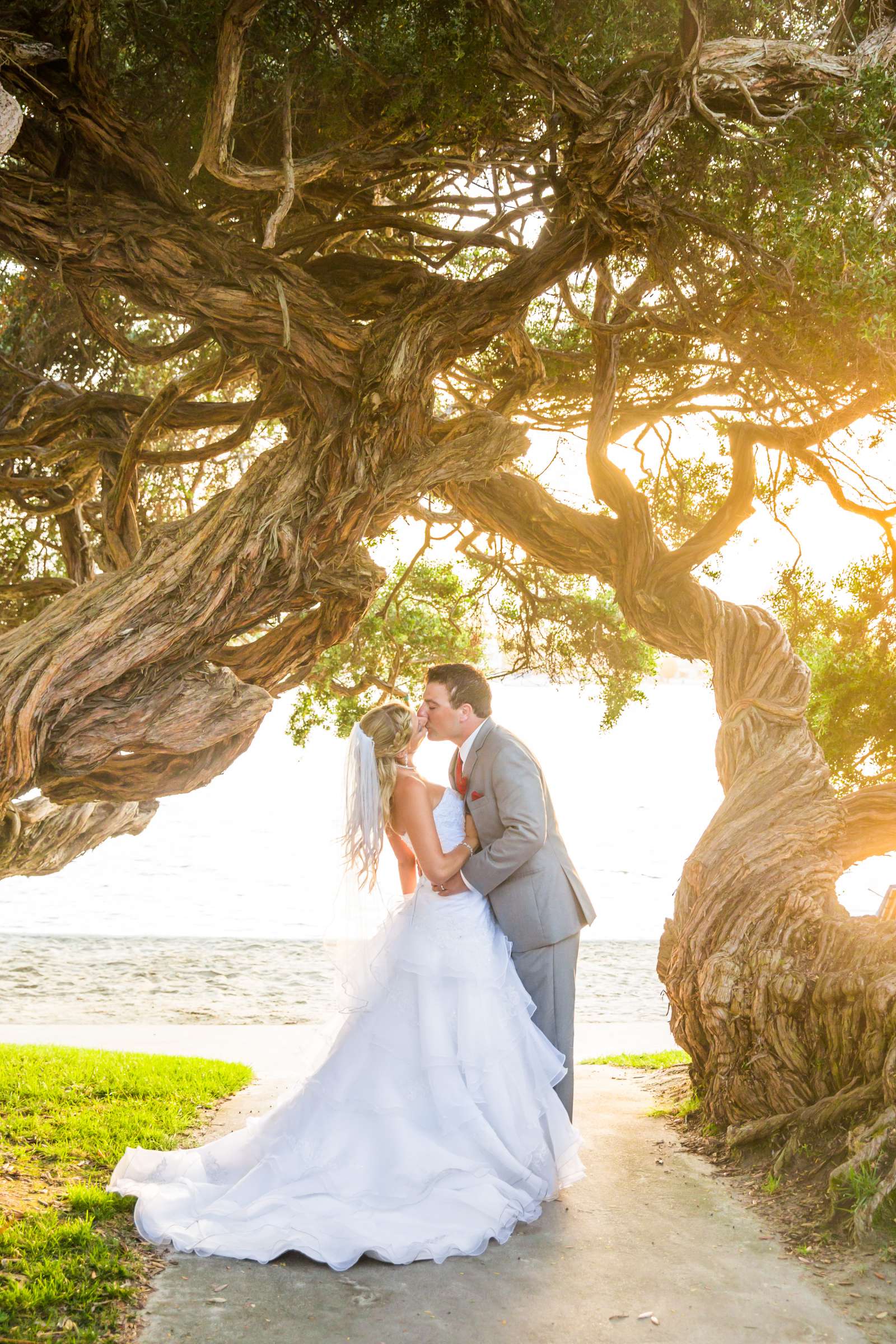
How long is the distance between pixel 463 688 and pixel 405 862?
816mm

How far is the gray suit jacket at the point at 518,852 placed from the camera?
4688mm

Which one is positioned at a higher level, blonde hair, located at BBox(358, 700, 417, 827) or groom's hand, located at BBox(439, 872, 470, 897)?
blonde hair, located at BBox(358, 700, 417, 827)

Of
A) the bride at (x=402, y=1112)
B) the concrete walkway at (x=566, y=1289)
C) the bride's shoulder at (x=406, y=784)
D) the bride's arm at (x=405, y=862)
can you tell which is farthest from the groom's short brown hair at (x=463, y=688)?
the concrete walkway at (x=566, y=1289)

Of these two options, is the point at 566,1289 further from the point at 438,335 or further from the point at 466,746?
the point at 438,335

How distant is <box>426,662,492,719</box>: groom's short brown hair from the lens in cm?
490

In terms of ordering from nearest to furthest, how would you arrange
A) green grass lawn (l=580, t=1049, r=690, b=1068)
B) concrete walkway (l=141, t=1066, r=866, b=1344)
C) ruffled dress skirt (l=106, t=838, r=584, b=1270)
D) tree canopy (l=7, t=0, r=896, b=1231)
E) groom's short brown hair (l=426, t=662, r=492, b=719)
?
concrete walkway (l=141, t=1066, r=866, b=1344) → ruffled dress skirt (l=106, t=838, r=584, b=1270) → tree canopy (l=7, t=0, r=896, b=1231) → groom's short brown hair (l=426, t=662, r=492, b=719) → green grass lawn (l=580, t=1049, r=690, b=1068)

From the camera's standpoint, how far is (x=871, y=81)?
4.45 m

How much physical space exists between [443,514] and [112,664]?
3.62 meters

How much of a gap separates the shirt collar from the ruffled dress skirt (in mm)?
587

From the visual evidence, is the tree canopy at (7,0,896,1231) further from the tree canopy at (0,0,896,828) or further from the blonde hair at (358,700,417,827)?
the blonde hair at (358,700,417,827)

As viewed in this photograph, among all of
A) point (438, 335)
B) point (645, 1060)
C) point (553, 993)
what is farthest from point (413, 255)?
point (645, 1060)

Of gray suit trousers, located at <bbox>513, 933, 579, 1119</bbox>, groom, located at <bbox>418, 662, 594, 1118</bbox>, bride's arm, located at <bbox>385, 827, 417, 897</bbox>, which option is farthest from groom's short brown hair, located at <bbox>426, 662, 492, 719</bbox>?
gray suit trousers, located at <bbox>513, 933, 579, 1119</bbox>

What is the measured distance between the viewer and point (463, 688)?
4.92m

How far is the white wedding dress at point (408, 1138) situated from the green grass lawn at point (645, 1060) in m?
3.22
